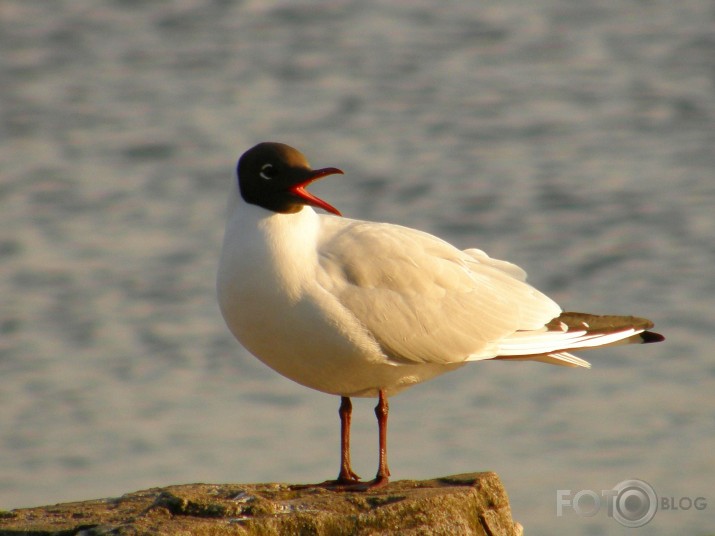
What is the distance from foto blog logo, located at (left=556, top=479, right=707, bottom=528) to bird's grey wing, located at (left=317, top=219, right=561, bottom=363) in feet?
9.50

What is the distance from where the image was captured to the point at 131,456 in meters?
9.81

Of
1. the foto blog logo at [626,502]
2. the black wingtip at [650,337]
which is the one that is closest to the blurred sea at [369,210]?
the foto blog logo at [626,502]

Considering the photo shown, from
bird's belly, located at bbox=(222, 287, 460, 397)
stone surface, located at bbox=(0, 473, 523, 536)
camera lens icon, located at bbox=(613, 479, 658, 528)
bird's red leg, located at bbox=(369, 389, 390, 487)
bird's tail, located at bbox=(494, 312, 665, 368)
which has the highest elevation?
bird's tail, located at bbox=(494, 312, 665, 368)

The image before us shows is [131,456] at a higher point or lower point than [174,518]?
higher

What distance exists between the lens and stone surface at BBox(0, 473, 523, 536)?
4613 millimetres

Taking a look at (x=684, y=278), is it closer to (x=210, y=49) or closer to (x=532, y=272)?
(x=532, y=272)

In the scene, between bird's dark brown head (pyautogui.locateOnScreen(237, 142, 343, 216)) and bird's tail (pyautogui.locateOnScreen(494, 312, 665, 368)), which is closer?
bird's dark brown head (pyautogui.locateOnScreen(237, 142, 343, 216))

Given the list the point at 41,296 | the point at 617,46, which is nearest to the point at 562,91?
the point at 617,46

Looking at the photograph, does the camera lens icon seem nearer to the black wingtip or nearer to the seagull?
the black wingtip

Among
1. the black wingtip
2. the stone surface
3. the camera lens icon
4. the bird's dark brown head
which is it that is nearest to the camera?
the stone surface

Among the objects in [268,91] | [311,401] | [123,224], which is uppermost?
[268,91]

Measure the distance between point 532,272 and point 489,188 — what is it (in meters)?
1.95

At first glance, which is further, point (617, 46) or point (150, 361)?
point (617, 46)

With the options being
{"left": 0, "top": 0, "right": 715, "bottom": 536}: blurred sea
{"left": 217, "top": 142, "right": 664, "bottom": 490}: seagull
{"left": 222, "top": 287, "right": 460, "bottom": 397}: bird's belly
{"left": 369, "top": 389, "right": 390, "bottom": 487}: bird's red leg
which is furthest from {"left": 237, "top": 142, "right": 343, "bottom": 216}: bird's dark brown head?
{"left": 0, "top": 0, "right": 715, "bottom": 536}: blurred sea
